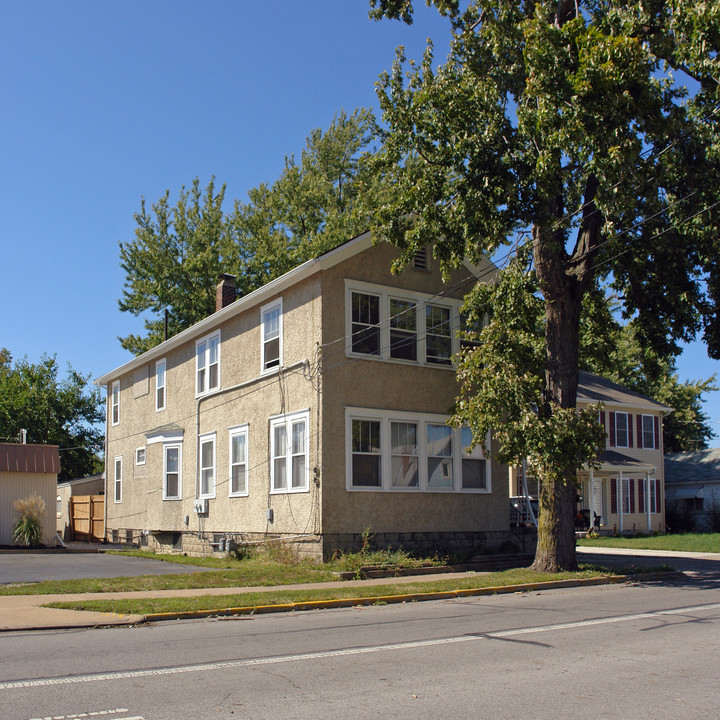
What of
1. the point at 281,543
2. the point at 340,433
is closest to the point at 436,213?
Result: the point at 340,433

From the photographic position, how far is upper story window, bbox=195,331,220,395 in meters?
23.3

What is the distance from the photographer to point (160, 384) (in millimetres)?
27375

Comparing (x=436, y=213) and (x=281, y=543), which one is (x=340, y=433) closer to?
(x=281, y=543)

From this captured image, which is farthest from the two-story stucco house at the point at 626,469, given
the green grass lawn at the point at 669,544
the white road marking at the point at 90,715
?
the white road marking at the point at 90,715

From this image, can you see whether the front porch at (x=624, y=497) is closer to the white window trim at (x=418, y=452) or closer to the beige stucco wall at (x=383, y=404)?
the beige stucco wall at (x=383, y=404)

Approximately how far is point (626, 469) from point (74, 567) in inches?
953

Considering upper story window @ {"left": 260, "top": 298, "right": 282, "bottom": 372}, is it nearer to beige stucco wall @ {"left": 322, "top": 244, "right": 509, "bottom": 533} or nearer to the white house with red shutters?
beige stucco wall @ {"left": 322, "top": 244, "right": 509, "bottom": 533}

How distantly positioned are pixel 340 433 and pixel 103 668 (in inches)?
433

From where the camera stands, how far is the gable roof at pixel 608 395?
35.3 m

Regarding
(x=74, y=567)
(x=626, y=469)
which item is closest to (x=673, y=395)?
(x=626, y=469)

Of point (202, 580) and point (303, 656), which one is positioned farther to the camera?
point (202, 580)

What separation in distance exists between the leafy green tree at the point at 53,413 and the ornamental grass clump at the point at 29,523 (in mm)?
22434

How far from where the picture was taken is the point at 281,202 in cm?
4122

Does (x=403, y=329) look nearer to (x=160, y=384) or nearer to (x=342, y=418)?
(x=342, y=418)
